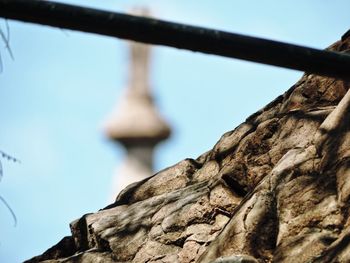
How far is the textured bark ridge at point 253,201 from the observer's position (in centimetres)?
Result: 722

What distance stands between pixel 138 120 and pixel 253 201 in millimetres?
38635

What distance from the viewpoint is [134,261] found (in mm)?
8719

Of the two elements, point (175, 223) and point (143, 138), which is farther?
point (143, 138)

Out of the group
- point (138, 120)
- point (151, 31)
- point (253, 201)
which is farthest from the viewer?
point (138, 120)

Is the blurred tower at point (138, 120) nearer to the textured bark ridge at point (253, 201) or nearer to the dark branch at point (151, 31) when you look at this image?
the textured bark ridge at point (253, 201)

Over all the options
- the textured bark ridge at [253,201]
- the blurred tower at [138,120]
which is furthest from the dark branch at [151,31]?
the blurred tower at [138,120]

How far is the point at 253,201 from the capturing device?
7777mm

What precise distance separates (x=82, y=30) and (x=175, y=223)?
4.78 m

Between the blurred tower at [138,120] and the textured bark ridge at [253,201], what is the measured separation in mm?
34760

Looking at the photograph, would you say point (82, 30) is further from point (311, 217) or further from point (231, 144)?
point (231, 144)

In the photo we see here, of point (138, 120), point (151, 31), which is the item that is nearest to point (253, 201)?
point (151, 31)

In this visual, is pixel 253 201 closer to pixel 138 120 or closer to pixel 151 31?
pixel 151 31

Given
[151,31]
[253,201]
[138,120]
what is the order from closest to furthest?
[151,31], [253,201], [138,120]

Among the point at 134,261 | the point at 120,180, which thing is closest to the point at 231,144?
the point at 134,261
